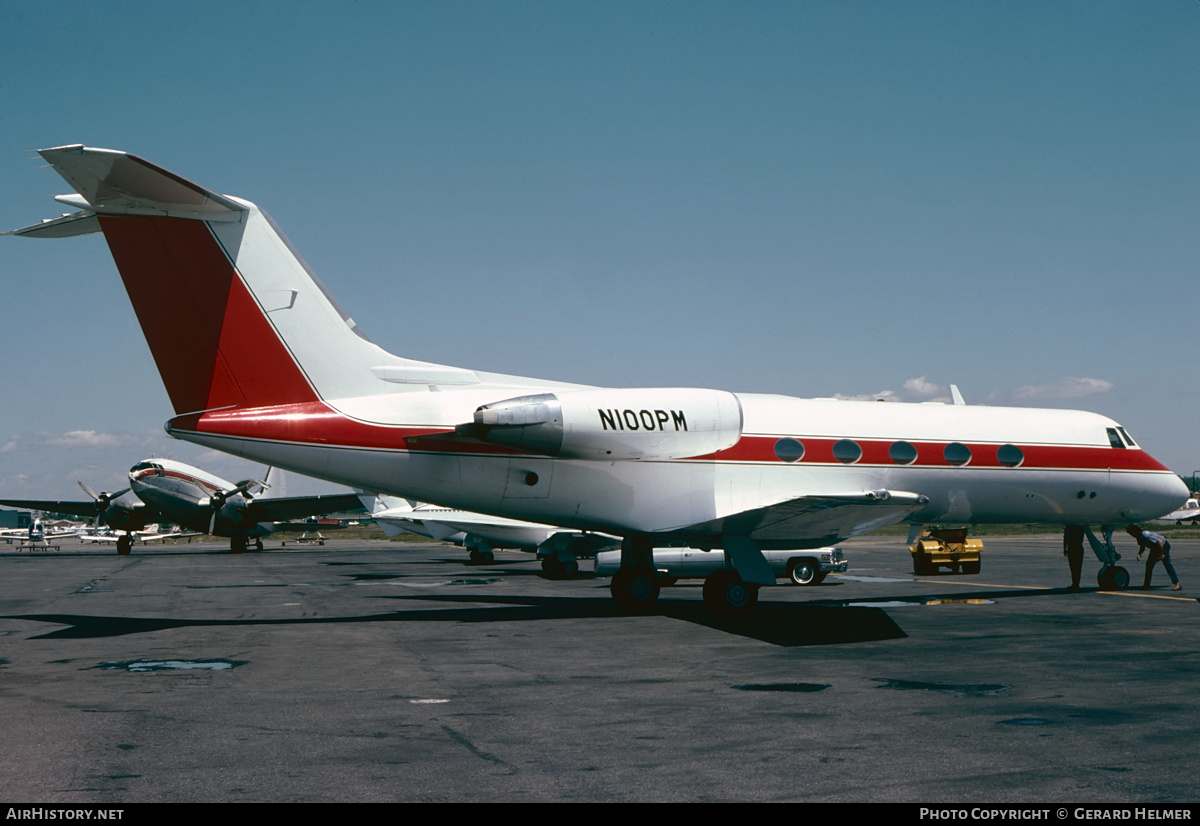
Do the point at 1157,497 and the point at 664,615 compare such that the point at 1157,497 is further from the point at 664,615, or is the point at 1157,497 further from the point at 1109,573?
the point at 664,615

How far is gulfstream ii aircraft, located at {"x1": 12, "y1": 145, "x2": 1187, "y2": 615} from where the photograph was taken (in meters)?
14.5

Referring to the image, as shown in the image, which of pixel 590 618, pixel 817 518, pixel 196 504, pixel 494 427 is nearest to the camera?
pixel 494 427

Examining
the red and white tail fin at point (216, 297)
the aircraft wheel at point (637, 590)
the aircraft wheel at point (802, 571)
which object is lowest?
the aircraft wheel at point (802, 571)

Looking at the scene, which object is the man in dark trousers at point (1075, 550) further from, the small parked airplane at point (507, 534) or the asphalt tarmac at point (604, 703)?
the small parked airplane at point (507, 534)

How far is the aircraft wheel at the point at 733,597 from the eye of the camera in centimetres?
1672

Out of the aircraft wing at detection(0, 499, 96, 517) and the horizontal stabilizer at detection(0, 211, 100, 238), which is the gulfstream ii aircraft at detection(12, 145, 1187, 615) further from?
the aircraft wing at detection(0, 499, 96, 517)

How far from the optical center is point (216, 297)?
581 inches

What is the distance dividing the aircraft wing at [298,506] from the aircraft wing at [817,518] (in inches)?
1500

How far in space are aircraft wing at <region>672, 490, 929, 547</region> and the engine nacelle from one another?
1.51 m

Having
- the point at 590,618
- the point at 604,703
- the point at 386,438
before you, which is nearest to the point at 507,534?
the point at 590,618

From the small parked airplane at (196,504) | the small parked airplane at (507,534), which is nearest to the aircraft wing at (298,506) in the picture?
the small parked airplane at (196,504)

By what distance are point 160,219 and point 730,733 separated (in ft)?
37.8

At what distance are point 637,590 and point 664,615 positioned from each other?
3.25ft

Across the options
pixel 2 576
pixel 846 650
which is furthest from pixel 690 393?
pixel 2 576
